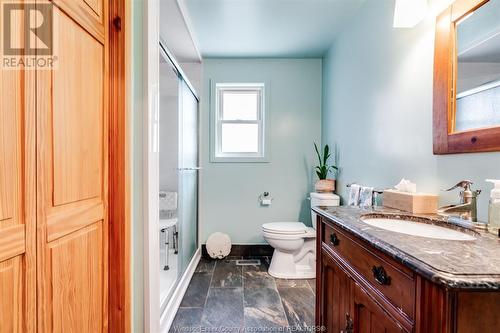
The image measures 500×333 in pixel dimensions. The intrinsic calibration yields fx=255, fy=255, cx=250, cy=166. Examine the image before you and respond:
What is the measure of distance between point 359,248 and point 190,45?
2411mm

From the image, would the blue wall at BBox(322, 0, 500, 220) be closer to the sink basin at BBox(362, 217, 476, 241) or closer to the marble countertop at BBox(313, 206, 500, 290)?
the sink basin at BBox(362, 217, 476, 241)

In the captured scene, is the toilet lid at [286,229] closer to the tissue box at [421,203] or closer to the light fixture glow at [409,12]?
the tissue box at [421,203]

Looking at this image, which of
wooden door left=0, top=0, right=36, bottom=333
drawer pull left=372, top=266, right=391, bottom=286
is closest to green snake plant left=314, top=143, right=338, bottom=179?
drawer pull left=372, top=266, right=391, bottom=286

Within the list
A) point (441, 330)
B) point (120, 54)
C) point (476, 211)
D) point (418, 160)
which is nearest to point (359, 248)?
point (441, 330)

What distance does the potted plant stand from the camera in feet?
→ 8.40

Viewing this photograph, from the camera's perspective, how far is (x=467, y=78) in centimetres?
107

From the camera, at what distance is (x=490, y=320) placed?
0.54 meters

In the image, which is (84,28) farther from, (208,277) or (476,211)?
(208,277)

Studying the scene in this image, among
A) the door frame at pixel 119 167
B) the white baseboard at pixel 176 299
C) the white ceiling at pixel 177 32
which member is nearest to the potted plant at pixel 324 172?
the white baseboard at pixel 176 299

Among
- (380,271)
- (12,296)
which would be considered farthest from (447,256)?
(12,296)

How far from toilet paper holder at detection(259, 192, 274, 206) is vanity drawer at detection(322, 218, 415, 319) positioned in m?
1.85

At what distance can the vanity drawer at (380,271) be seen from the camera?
25.9 inches

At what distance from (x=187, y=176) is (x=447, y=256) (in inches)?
85.7

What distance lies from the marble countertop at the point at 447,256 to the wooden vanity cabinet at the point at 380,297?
0.10 feet
